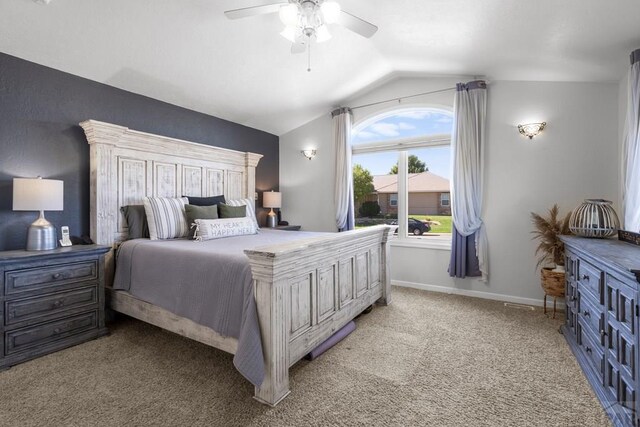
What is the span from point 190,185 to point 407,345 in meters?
3.09

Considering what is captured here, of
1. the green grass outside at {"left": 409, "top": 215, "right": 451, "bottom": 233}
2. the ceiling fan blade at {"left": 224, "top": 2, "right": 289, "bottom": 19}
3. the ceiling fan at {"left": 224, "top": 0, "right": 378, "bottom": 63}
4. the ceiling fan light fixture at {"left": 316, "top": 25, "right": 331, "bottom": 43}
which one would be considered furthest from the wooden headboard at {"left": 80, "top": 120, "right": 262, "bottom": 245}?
the green grass outside at {"left": 409, "top": 215, "right": 451, "bottom": 233}

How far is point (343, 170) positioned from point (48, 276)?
11.7ft

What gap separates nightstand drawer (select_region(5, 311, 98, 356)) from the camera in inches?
85.0

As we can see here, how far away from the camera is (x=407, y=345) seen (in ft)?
8.08

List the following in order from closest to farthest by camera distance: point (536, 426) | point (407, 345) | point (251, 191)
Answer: point (536, 426) < point (407, 345) < point (251, 191)

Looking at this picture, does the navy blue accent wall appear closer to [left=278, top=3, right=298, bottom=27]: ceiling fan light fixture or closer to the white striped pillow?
the white striped pillow

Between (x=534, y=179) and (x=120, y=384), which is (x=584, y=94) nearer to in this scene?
(x=534, y=179)

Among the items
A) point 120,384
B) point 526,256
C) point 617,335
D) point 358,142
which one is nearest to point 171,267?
point 120,384

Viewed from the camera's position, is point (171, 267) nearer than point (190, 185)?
Yes

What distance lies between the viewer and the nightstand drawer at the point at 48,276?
2154 millimetres

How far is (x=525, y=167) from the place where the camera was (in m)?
3.47

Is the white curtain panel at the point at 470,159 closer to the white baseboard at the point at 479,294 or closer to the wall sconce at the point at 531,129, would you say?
the white baseboard at the point at 479,294

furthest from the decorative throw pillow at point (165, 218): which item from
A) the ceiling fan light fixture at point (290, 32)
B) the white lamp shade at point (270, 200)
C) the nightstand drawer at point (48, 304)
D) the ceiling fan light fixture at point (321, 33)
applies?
the ceiling fan light fixture at point (321, 33)

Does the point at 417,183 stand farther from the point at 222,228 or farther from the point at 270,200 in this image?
the point at 222,228
